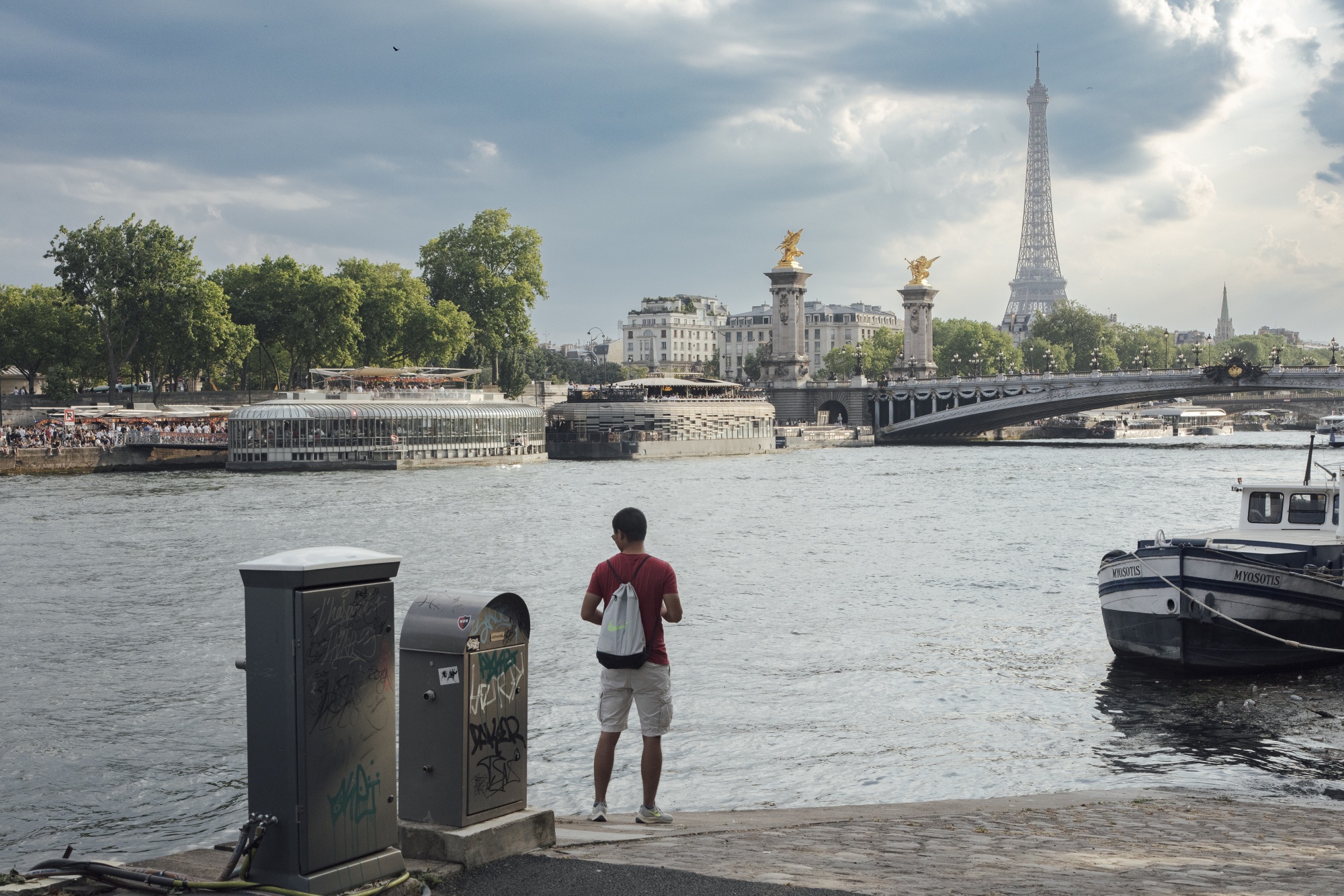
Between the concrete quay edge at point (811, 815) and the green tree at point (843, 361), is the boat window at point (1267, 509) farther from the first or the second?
the green tree at point (843, 361)

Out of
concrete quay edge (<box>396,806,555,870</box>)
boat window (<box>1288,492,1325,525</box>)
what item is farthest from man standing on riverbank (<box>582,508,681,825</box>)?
boat window (<box>1288,492,1325,525</box>)

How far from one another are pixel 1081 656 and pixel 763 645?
408 centimetres

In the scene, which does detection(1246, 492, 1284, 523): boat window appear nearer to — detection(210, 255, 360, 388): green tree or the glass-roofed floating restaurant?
the glass-roofed floating restaurant

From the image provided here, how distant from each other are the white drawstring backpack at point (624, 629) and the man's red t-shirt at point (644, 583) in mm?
16

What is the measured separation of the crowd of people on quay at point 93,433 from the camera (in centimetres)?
5291

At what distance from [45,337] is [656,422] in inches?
1286

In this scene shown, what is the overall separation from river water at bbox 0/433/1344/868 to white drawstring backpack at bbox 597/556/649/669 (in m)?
2.95

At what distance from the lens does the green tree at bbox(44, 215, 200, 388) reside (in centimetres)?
6191

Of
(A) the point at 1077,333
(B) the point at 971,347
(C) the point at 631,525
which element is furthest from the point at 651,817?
(A) the point at 1077,333

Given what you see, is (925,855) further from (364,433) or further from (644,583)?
(364,433)

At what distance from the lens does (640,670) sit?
7254 mm

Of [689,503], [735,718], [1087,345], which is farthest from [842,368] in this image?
[735,718]

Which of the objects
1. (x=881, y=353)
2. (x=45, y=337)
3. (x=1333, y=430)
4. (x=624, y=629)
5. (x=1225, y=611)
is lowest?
(x=1225, y=611)

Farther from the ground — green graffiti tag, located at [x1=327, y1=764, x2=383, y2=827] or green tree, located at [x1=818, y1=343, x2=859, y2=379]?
green tree, located at [x1=818, y1=343, x2=859, y2=379]
